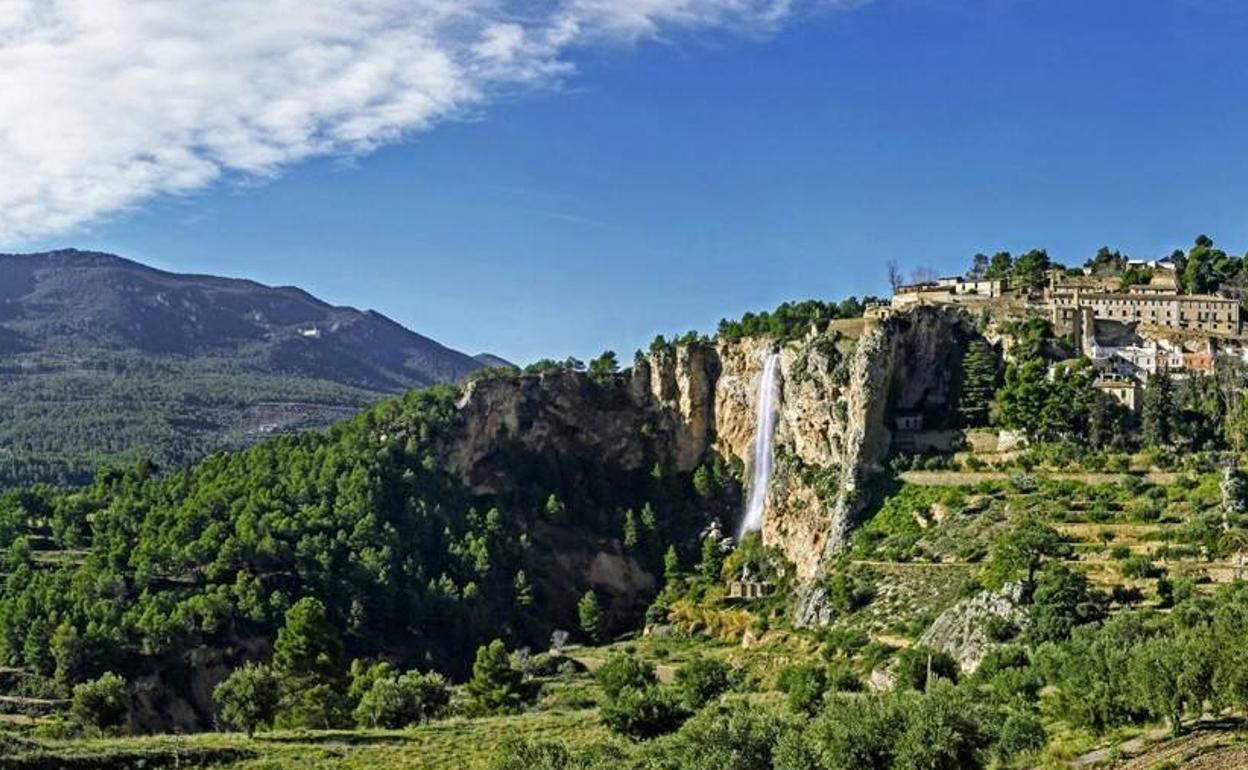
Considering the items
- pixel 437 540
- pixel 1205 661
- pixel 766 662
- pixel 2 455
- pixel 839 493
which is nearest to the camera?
pixel 1205 661

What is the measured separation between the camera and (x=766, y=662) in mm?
81812

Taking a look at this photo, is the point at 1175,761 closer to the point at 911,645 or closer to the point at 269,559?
the point at 911,645

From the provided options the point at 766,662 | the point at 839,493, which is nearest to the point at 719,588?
the point at 839,493

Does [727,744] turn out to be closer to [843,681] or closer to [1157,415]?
[843,681]

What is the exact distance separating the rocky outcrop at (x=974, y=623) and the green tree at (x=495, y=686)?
23807 mm

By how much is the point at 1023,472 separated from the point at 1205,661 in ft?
145

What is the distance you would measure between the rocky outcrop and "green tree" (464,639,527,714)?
23.8 metres

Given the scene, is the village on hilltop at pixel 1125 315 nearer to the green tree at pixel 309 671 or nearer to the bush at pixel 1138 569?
the bush at pixel 1138 569

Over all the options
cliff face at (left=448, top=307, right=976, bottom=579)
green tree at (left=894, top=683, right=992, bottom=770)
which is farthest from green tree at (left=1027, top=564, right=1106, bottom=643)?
cliff face at (left=448, top=307, right=976, bottom=579)

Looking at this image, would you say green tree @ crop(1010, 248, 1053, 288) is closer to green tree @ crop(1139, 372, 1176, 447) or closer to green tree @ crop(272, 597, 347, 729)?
green tree @ crop(1139, 372, 1176, 447)

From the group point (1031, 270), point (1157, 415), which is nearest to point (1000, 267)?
point (1031, 270)

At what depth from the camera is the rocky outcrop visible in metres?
67.6

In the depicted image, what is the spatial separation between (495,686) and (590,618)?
2306 cm

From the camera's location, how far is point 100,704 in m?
68.2
